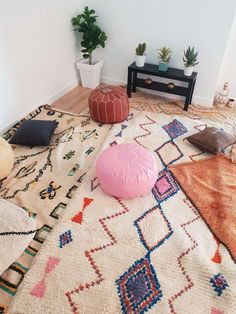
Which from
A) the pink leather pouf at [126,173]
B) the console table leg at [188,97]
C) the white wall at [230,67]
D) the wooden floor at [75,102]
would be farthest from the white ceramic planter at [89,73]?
the pink leather pouf at [126,173]

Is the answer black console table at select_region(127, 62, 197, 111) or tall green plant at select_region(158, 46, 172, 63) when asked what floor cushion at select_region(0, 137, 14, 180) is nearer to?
black console table at select_region(127, 62, 197, 111)

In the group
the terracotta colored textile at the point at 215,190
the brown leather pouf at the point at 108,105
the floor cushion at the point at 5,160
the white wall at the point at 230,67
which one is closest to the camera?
the terracotta colored textile at the point at 215,190

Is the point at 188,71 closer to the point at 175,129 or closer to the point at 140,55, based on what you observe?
the point at 140,55

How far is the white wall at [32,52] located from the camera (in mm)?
2145

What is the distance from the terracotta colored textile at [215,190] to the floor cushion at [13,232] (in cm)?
111

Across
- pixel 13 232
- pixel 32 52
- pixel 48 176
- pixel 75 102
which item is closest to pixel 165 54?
pixel 75 102

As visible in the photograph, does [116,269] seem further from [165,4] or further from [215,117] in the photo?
[165,4]

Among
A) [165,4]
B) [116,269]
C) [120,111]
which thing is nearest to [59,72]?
[120,111]

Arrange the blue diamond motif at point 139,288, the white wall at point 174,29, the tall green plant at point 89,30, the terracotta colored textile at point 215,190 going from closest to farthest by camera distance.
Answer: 1. the blue diamond motif at point 139,288
2. the terracotta colored textile at point 215,190
3. the white wall at point 174,29
4. the tall green plant at point 89,30

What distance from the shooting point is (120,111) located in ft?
7.80

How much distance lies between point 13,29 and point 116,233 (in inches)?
77.6

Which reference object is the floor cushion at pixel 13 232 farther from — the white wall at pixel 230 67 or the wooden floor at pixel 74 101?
the white wall at pixel 230 67

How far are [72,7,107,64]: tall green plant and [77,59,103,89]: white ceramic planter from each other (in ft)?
0.55

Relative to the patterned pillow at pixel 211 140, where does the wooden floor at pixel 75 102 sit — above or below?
below
